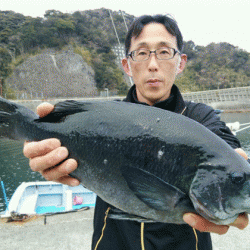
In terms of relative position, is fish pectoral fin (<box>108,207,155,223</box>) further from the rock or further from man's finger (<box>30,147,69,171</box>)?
the rock

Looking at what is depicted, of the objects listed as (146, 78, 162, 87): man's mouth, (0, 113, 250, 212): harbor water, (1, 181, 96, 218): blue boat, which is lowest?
(0, 113, 250, 212): harbor water

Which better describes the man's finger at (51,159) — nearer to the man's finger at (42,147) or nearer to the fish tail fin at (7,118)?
the man's finger at (42,147)

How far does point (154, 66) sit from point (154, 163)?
36.9 inches

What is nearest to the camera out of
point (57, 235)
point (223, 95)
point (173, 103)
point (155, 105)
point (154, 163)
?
point (154, 163)

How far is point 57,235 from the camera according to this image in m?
3.79

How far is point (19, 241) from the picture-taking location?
354 centimetres

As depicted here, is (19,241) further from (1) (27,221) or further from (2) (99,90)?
(2) (99,90)

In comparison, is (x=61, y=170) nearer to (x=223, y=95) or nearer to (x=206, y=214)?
(x=206, y=214)

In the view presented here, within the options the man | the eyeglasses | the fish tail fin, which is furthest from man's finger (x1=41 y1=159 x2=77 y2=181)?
the eyeglasses

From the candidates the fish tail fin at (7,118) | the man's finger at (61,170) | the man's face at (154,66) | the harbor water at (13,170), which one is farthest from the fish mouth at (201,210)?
the harbor water at (13,170)

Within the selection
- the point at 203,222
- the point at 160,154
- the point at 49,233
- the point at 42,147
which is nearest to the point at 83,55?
the point at 49,233

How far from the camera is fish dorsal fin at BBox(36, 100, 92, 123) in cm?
161

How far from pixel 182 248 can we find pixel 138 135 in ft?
3.29

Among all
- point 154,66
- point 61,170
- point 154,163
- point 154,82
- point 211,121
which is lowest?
point 61,170
